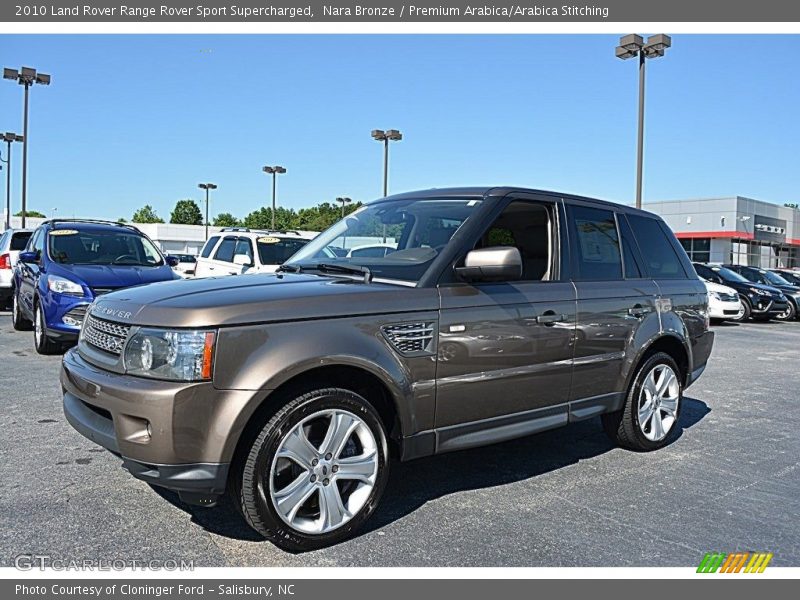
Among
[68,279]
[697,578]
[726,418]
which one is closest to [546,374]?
[697,578]

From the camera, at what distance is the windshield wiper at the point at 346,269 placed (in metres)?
4.08

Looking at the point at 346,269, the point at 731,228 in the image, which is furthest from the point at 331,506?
the point at 731,228

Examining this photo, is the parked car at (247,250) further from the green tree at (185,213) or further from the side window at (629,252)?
the green tree at (185,213)

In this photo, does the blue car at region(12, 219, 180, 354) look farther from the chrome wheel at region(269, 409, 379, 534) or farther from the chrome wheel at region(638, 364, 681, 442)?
the chrome wheel at region(638, 364, 681, 442)

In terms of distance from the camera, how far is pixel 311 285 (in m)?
3.80

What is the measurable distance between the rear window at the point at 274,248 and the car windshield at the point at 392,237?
7.49 meters

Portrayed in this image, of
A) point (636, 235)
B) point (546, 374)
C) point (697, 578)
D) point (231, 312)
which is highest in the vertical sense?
point (636, 235)

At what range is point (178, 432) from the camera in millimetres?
3135

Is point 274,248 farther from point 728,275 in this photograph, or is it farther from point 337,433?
point 728,275

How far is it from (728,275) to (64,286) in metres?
17.3

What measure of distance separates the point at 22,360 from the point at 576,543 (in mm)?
7326

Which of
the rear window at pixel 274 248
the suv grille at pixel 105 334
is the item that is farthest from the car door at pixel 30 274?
the suv grille at pixel 105 334
